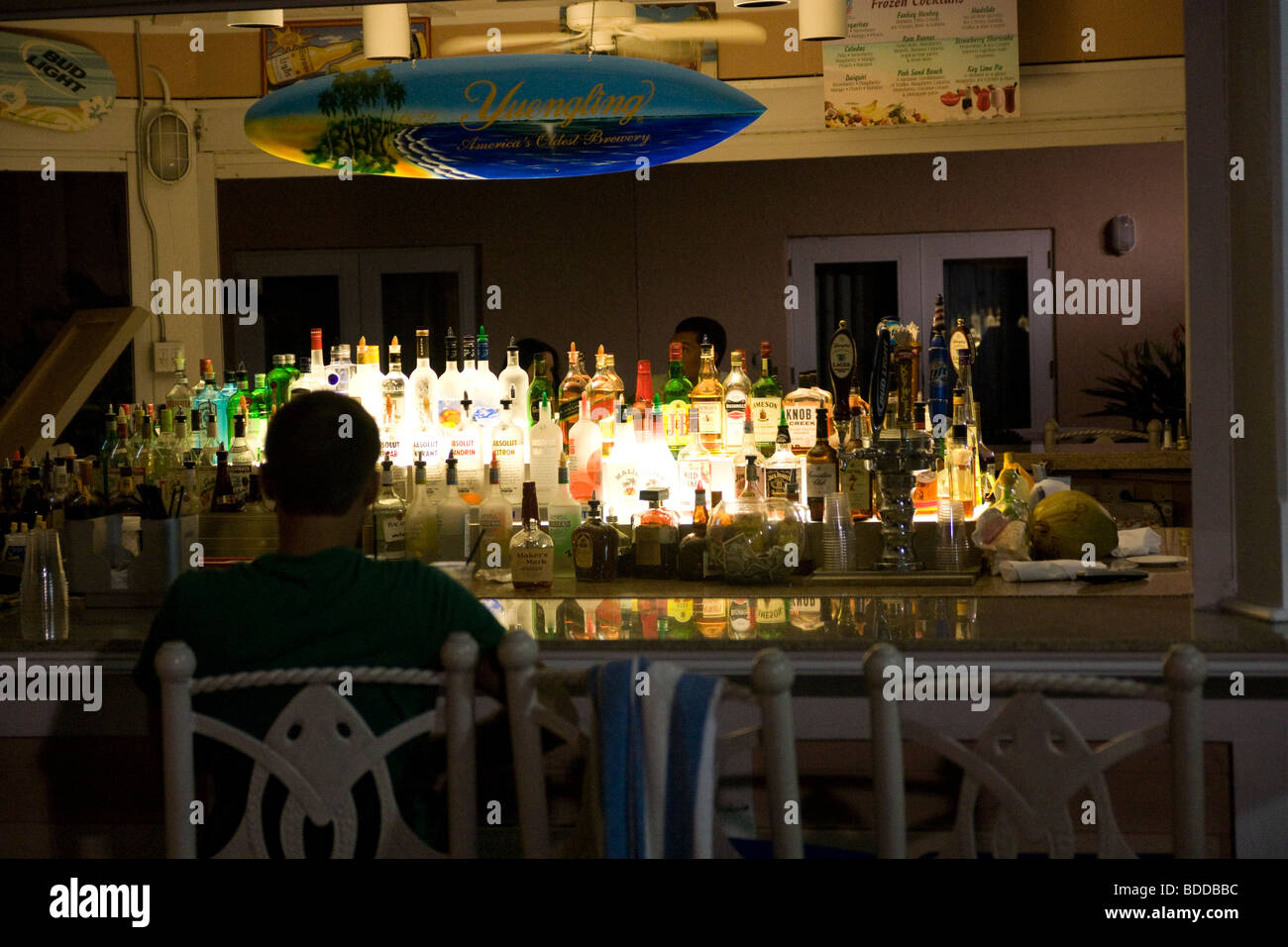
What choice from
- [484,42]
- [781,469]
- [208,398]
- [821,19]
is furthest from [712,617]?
[484,42]

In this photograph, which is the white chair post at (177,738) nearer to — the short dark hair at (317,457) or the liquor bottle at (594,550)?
the short dark hair at (317,457)

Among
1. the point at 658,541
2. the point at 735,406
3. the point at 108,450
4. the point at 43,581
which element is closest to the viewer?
the point at 43,581

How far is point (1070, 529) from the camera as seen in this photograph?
2820 mm

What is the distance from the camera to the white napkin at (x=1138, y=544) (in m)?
3.00

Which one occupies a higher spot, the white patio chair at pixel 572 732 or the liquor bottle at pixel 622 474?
the liquor bottle at pixel 622 474

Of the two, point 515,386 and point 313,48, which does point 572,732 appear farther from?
point 313,48

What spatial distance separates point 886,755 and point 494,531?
1475mm

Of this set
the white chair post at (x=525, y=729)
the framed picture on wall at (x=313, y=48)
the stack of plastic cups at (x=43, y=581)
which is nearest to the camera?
the white chair post at (x=525, y=729)

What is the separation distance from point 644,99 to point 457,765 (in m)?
1.88

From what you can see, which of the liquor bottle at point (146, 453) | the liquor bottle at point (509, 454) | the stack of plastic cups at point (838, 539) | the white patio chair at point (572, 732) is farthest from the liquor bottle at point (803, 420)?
the liquor bottle at point (146, 453)

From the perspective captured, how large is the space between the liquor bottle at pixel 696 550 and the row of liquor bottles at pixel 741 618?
0.65 feet

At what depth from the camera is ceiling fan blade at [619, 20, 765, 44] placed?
6.11m

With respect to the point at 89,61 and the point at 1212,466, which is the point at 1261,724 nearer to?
the point at 1212,466

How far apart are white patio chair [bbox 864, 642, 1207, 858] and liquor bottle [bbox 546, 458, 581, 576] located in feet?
4.71
